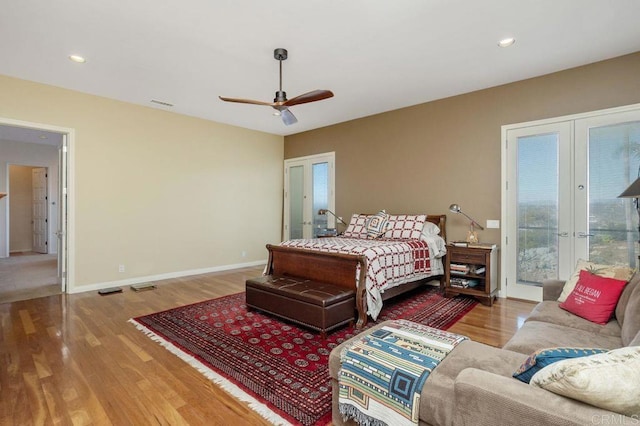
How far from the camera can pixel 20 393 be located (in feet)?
6.80

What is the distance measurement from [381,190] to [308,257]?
2.35 m

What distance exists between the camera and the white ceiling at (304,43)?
2.64 metres

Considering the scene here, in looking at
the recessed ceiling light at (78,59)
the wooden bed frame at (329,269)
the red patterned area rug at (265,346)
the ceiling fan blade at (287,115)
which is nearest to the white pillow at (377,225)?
the wooden bed frame at (329,269)

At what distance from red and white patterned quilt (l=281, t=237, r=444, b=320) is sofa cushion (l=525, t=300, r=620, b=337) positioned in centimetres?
139

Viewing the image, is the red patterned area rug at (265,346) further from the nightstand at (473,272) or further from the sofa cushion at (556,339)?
the sofa cushion at (556,339)

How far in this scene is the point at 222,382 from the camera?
7.26ft

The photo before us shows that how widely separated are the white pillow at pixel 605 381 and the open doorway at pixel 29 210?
5.87m

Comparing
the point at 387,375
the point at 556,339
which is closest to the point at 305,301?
the point at 387,375

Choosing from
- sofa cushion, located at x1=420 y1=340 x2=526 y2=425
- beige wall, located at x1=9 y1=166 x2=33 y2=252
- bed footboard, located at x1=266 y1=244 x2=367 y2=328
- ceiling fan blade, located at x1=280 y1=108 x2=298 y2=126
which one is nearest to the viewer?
sofa cushion, located at x1=420 y1=340 x2=526 y2=425

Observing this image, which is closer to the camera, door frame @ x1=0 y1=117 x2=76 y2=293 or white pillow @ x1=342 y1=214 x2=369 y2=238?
door frame @ x1=0 y1=117 x2=76 y2=293

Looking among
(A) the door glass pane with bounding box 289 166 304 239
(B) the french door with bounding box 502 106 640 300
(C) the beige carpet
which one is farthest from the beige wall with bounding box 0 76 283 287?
(B) the french door with bounding box 502 106 640 300

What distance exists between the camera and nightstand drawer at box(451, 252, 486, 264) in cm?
407

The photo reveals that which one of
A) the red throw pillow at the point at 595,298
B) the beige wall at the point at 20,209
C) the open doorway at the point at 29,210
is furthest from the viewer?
the beige wall at the point at 20,209

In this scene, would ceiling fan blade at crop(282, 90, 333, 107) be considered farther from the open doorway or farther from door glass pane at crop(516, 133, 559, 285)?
the open doorway
